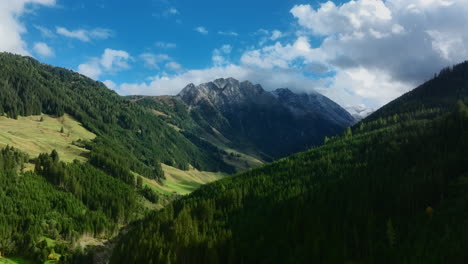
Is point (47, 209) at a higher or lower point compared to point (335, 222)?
higher

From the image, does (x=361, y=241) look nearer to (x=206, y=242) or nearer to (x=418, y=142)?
(x=206, y=242)

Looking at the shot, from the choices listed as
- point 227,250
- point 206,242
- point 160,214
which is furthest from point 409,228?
point 160,214

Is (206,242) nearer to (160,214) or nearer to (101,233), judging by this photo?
(160,214)

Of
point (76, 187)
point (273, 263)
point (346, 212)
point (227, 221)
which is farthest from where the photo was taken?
point (76, 187)

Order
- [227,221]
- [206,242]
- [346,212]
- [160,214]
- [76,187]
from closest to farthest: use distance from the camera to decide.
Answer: [206,242], [346,212], [227,221], [160,214], [76,187]

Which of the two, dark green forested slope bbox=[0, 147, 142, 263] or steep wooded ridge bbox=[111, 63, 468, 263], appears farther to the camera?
dark green forested slope bbox=[0, 147, 142, 263]

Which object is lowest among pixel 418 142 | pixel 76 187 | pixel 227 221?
pixel 227 221

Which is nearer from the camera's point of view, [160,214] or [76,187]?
[160,214]

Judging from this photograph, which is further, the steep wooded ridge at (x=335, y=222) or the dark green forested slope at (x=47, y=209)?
the dark green forested slope at (x=47, y=209)

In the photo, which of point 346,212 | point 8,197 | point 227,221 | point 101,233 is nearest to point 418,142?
point 346,212

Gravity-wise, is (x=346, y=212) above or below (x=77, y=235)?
above

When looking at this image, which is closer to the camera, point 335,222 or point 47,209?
point 335,222

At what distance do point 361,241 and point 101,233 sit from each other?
13161cm

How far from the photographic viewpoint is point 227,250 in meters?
113
